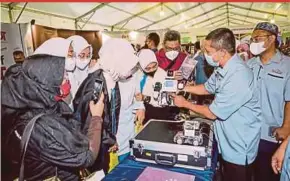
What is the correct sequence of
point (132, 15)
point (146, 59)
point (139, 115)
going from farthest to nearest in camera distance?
point (132, 15) → point (146, 59) → point (139, 115)

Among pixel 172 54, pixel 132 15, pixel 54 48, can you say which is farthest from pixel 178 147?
pixel 132 15

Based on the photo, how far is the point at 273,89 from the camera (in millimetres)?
1527

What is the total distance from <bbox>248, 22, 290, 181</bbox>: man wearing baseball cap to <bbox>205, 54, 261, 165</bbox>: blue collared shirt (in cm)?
27

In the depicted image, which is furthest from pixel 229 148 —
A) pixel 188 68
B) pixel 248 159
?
pixel 188 68

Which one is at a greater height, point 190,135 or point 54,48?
point 54,48

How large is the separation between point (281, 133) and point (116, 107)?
96 centimetres

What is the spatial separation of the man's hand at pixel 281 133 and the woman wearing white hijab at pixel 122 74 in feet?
2.77

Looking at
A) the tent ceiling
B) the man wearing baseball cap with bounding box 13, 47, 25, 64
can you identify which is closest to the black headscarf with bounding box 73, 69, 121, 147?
the man wearing baseball cap with bounding box 13, 47, 25, 64

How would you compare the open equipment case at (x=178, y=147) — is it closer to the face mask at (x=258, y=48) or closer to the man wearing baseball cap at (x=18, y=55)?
the face mask at (x=258, y=48)

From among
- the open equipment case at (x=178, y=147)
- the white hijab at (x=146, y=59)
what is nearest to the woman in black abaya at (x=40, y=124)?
the open equipment case at (x=178, y=147)

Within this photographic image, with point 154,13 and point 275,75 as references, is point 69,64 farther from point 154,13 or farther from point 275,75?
point 154,13

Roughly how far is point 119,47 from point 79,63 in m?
0.56

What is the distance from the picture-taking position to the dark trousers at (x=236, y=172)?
133cm

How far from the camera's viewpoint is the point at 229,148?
52.9 inches
